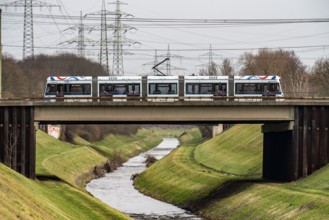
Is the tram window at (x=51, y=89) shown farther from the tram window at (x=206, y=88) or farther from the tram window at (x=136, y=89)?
the tram window at (x=206, y=88)

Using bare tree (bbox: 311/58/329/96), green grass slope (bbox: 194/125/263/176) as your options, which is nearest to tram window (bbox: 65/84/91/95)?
green grass slope (bbox: 194/125/263/176)

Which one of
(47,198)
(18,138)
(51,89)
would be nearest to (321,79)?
(51,89)

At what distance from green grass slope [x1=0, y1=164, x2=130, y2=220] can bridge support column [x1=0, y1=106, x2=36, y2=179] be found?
2404 mm

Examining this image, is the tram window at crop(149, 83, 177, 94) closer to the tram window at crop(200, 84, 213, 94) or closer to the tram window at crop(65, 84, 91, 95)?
the tram window at crop(200, 84, 213, 94)

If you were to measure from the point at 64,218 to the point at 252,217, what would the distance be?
1817cm

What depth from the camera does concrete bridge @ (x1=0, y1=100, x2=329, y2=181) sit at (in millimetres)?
75125

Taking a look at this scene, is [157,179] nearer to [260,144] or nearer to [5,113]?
[260,144]

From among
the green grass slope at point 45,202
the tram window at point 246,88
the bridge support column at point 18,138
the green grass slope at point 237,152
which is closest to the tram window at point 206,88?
the tram window at point 246,88

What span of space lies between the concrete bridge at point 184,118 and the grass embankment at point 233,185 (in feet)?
8.67

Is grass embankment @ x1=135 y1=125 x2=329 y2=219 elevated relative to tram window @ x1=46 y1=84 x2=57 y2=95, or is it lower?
lower

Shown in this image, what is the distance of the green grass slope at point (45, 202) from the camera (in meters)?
46.2

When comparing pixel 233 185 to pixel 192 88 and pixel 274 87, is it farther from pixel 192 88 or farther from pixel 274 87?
pixel 274 87

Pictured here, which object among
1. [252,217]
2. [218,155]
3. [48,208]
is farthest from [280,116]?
[218,155]

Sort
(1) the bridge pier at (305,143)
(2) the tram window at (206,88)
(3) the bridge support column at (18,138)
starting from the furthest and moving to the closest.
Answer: (2) the tram window at (206,88) → (3) the bridge support column at (18,138) → (1) the bridge pier at (305,143)
